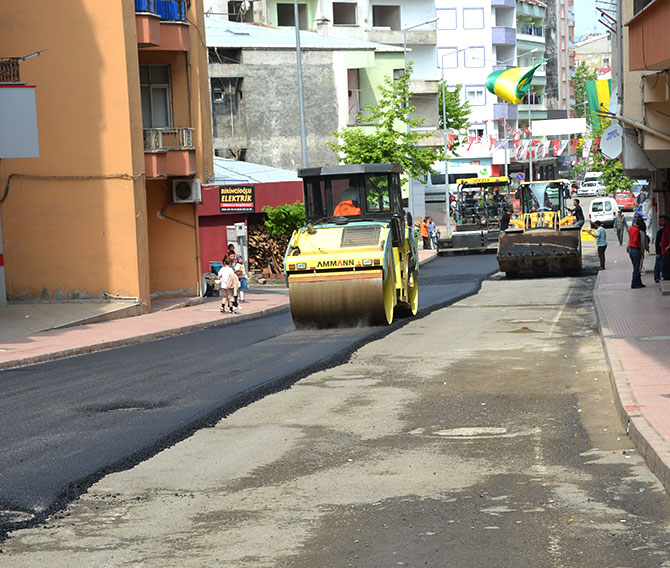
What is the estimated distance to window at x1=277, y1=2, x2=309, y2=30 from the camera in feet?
206

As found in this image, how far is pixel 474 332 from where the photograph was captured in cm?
1889

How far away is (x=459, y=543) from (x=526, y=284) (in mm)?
25299

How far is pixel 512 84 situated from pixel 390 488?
5008 cm

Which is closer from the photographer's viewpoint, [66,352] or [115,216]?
[66,352]

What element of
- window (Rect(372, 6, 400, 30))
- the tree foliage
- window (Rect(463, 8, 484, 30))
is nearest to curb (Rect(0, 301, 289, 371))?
the tree foliage

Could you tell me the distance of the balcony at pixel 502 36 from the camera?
92.2 metres

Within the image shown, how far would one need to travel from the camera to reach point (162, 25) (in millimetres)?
30609

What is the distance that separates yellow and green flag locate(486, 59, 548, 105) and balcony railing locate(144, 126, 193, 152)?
26.0m

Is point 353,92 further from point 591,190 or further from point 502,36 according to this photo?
point 591,190

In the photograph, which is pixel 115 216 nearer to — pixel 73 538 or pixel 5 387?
pixel 5 387

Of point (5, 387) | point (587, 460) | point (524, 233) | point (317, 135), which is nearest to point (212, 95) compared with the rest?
point (317, 135)

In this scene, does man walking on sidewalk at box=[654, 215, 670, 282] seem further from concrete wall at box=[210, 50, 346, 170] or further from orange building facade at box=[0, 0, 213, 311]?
concrete wall at box=[210, 50, 346, 170]

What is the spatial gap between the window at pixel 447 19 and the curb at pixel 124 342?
217 ft

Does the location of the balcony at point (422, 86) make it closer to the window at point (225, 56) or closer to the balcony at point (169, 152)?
the window at point (225, 56)
